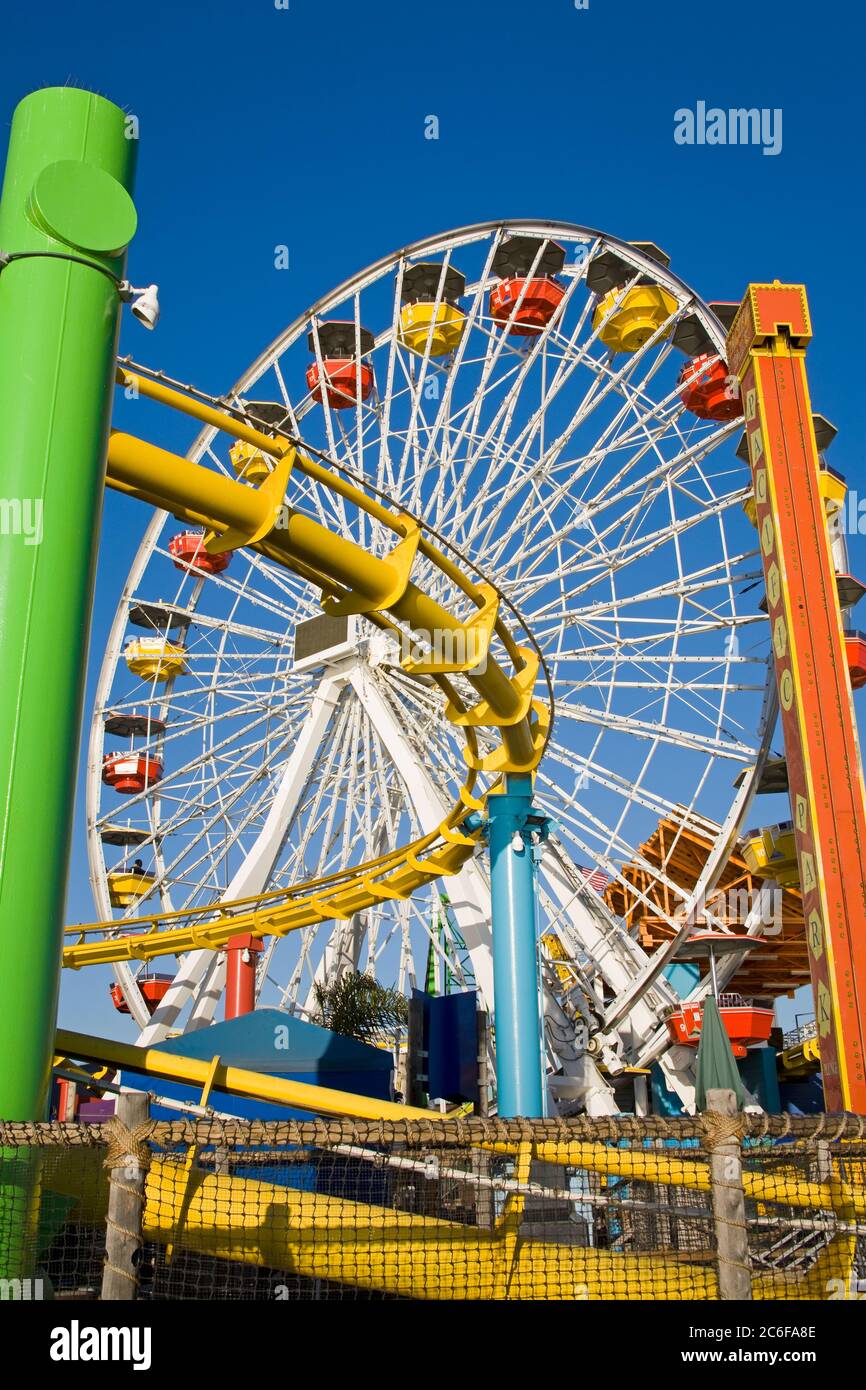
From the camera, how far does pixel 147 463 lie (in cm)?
720

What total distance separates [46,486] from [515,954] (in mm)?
7463

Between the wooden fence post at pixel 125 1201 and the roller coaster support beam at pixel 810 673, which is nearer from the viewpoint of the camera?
the wooden fence post at pixel 125 1201

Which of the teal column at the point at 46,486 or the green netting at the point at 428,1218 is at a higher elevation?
the teal column at the point at 46,486

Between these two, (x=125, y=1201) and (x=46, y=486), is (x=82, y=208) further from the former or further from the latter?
(x=125, y=1201)

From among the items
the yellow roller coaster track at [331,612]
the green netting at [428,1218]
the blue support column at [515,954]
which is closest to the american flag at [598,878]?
the yellow roller coaster track at [331,612]

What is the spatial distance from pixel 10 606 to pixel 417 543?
4.96m

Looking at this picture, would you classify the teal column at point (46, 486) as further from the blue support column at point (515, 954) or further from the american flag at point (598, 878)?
the american flag at point (598, 878)

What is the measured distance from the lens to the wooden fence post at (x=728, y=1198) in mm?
4133

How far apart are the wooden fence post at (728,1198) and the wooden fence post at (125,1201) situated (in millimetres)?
1865

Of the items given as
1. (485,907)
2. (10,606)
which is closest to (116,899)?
(485,907)

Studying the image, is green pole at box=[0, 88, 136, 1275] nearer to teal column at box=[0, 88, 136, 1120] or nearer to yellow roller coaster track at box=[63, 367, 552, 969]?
teal column at box=[0, 88, 136, 1120]

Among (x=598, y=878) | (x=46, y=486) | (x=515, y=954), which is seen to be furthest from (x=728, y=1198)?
(x=598, y=878)

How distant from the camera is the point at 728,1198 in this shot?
13.9 feet
